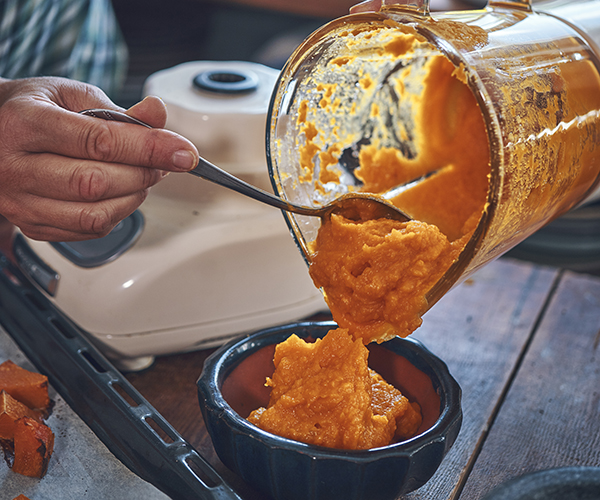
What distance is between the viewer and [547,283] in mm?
1046

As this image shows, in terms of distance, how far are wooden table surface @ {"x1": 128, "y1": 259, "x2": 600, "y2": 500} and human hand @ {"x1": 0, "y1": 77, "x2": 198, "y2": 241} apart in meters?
0.25

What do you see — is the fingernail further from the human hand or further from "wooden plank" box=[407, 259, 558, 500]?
"wooden plank" box=[407, 259, 558, 500]

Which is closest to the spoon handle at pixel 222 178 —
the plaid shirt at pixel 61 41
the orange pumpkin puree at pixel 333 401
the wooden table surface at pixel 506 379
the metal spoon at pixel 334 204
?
the metal spoon at pixel 334 204

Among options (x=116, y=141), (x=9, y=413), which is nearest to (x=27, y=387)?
(x=9, y=413)

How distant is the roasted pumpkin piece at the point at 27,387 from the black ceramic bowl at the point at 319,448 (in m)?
0.19

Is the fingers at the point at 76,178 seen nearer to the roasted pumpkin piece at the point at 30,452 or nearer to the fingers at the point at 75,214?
the fingers at the point at 75,214

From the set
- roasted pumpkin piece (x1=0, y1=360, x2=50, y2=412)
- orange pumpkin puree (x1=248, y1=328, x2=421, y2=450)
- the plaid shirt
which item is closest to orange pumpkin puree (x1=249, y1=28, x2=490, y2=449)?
orange pumpkin puree (x1=248, y1=328, x2=421, y2=450)

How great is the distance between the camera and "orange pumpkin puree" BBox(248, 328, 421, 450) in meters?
0.54

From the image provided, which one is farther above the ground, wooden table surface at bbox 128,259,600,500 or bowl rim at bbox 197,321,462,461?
bowl rim at bbox 197,321,462,461

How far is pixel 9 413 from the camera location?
0.57 m

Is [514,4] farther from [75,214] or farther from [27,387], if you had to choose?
[27,387]

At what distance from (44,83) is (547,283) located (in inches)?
34.1

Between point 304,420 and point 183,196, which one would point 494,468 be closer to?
point 304,420

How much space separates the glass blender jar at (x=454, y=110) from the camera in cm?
49
